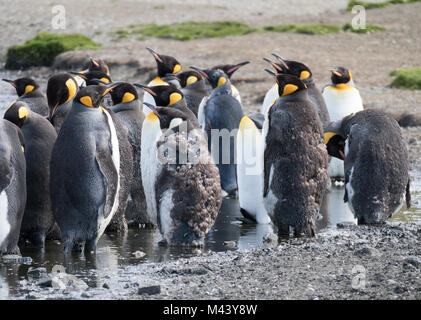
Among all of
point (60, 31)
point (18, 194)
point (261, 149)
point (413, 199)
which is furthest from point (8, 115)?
point (60, 31)

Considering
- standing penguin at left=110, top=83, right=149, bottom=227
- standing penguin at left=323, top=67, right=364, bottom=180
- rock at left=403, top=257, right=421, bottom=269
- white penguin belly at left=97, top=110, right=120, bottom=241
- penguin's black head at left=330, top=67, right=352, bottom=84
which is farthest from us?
penguin's black head at left=330, top=67, right=352, bottom=84

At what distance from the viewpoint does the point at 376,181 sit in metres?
7.69

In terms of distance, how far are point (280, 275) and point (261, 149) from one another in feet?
7.19

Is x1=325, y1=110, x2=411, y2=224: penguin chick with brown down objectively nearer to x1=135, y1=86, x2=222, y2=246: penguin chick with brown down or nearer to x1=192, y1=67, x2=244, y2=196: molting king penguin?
x1=135, y1=86, x2=222, y2=246: penguin chick with brown down

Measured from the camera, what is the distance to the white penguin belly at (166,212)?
682 cm

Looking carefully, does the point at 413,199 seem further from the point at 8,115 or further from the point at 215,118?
the point at 8,115

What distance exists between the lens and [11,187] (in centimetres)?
630

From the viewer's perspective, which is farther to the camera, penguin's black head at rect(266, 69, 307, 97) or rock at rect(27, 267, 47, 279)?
penguin's black head at rect(266, 69, 307, 97)

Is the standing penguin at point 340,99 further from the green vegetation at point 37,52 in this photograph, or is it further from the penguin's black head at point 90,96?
the green vegetation at point 37,52

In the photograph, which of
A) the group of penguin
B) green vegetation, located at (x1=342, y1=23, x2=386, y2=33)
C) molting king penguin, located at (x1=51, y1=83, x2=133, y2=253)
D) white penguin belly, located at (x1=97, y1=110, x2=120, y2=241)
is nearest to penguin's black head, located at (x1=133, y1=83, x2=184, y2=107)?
the group of penguin

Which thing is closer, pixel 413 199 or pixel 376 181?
pixel 376 181

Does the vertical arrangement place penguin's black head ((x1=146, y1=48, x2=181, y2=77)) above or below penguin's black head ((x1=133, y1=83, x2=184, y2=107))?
above

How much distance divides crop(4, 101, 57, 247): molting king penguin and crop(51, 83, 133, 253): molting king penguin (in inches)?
11.6

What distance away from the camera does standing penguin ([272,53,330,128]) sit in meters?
9.07
